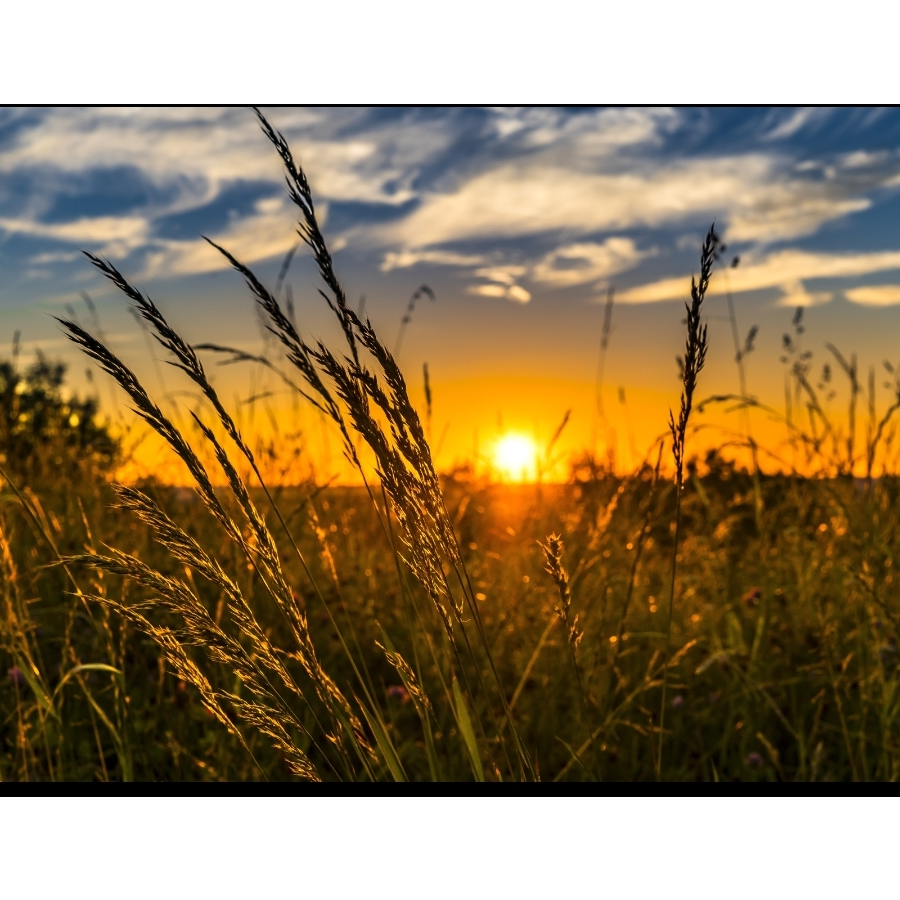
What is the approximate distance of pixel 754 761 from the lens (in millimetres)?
2109

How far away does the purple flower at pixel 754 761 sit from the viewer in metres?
2.08

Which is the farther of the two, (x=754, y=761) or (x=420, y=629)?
(x=420, y=629)

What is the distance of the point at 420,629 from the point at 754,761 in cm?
122

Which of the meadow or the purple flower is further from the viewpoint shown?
the purple flower

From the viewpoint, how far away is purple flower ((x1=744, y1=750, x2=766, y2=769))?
208 centimetres

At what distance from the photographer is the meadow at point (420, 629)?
94 centimetres

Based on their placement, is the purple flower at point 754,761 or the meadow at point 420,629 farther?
the purple flower at point 754,761

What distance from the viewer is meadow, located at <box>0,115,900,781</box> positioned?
37.0 inches

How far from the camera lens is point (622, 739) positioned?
2367mm
